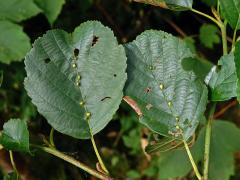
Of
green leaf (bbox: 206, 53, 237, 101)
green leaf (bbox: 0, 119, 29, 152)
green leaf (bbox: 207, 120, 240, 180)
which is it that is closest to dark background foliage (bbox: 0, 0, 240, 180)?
green leaf (bbox: 207, 120, 240, 180)

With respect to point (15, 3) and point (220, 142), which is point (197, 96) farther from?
point (220, 142)

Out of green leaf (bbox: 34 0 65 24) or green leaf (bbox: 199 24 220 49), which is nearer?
green leaf (bbox: 34 0 65 24)

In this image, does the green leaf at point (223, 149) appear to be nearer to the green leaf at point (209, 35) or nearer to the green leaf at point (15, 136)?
the green leaf at point (209, 35)

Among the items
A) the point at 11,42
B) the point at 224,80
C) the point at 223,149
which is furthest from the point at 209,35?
the point at 224,80

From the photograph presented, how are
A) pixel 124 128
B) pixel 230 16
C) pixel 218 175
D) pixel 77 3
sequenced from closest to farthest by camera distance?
pixel 230 16 < pixel 218 175 < pixel 77 3 < pixel 124 128

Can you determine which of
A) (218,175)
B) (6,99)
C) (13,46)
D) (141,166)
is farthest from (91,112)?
(141,166)

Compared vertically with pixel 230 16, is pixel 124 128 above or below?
below

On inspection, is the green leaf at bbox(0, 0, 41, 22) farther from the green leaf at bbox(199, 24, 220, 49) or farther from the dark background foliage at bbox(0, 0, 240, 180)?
the green leaf at bbox(199, 24, 220, 49)
